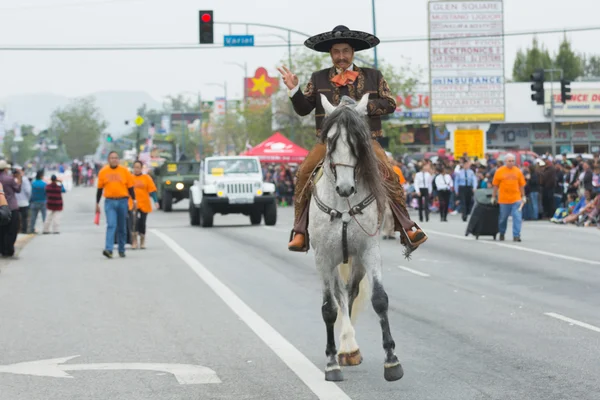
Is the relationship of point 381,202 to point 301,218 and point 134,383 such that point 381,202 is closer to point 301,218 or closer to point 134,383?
point 301,218

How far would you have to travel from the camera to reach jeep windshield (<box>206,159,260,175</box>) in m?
34.9

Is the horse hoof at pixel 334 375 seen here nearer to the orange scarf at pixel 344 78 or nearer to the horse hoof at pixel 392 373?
the horse hoof at pixel 392 373

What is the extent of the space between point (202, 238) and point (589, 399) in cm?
2167

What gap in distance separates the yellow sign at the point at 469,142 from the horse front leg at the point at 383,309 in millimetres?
39955

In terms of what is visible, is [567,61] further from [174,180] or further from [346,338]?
[346,338]

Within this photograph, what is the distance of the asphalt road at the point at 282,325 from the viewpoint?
8.55 meters

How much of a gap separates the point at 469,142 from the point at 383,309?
133 ft

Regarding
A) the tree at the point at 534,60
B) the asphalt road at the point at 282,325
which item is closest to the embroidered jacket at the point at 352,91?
the asphalt road at the point at 282,325

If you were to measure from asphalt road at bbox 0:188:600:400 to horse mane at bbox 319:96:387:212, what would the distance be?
153 cm

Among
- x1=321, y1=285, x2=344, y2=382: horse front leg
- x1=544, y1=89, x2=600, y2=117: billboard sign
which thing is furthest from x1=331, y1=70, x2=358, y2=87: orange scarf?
x1=544, y1=89, x2=600, y2=117: billboard sign

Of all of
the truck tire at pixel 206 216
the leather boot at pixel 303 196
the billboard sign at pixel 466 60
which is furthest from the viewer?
the billboard sign at pixel 466 60

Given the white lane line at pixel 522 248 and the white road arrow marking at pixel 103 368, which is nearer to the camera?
the white road arrow marking at pixel 103 368

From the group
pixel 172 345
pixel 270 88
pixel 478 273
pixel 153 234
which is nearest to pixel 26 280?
pixel 478 273

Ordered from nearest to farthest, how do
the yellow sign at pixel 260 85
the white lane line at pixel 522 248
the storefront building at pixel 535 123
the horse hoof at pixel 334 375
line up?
the horse hoof at pixel 334 375
the white lane line at pixel 522 248
the storefront building at pixel 535 123
the yellow sign at pixel 260 85
